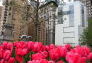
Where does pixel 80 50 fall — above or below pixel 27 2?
below

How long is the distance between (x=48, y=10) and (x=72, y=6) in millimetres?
37842

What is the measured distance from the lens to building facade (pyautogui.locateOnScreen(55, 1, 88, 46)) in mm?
49244

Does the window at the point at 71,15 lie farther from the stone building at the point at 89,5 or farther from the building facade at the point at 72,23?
the stone building at the point at 89,5

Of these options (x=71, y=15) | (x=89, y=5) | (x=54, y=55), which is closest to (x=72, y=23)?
(x=71, y=15)

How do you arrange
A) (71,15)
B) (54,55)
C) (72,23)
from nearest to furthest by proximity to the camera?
1. (54,55)
2. (71,15)
3. (72,23)

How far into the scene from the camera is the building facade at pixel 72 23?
49244mm

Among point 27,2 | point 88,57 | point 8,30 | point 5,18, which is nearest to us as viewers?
point 88,57

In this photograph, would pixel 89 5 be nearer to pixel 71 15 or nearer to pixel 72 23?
pixel 71 15

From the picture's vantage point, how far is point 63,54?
1.60 m

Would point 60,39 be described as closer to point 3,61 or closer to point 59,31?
point 59,31

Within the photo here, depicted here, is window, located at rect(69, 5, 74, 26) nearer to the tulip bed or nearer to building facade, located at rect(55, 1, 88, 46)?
building facade, located at rect(55, 1, 88, 46)

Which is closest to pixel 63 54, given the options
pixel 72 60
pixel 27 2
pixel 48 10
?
pixel 72 60

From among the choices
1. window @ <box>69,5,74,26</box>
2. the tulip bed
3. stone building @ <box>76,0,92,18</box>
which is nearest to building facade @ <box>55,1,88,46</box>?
window @ <box>69,5,74,26</box>

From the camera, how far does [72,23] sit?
51.0 m
